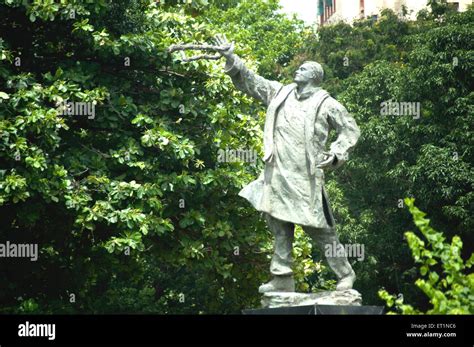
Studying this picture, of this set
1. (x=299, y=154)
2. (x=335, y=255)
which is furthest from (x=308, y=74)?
(x=335, y=255)

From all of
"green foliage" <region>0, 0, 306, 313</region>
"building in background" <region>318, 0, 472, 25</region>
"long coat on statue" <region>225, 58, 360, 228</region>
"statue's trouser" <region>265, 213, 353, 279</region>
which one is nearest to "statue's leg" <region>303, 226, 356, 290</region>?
"statue's trouser" <region>265, 213, 353, 279</region>

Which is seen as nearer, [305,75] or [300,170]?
[300,170]

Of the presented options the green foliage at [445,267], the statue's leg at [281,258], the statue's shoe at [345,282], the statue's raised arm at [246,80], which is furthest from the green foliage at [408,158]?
the green foliage at [445,267]

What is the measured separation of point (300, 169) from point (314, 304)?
1.57 meters

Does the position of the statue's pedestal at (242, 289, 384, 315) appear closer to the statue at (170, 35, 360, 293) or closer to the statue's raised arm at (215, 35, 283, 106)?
the statue at (170, 35, 360, 293)

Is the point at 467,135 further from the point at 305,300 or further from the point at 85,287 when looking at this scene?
the point at 305,300

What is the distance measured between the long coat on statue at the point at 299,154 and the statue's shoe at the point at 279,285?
67 cm

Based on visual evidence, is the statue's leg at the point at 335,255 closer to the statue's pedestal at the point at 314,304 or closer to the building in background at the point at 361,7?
the statue's pedestal at the point at 314,304

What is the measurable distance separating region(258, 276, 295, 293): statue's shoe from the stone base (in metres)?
0.16

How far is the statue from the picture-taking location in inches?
576

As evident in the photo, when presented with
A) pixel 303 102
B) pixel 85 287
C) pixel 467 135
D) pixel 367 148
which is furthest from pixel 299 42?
pixel 303 102

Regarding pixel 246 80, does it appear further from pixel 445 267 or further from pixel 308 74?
pixel 445 267

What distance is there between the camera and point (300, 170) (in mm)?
14727

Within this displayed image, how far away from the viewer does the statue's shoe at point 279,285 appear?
579 inches
